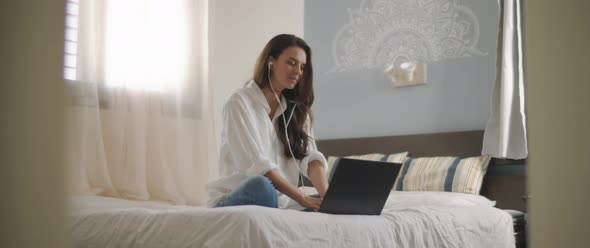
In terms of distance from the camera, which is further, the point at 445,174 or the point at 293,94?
the point at 445,174

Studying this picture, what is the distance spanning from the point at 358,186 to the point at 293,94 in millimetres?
845

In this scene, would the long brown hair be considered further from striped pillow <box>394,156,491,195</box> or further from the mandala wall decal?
the mandala wall decal

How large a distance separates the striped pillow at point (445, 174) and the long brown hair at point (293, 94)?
981 mm

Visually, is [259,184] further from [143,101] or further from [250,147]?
[143,101]

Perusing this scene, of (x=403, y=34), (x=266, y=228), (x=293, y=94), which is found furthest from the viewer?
(x=403, y=34)

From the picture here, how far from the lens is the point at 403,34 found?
419cm
